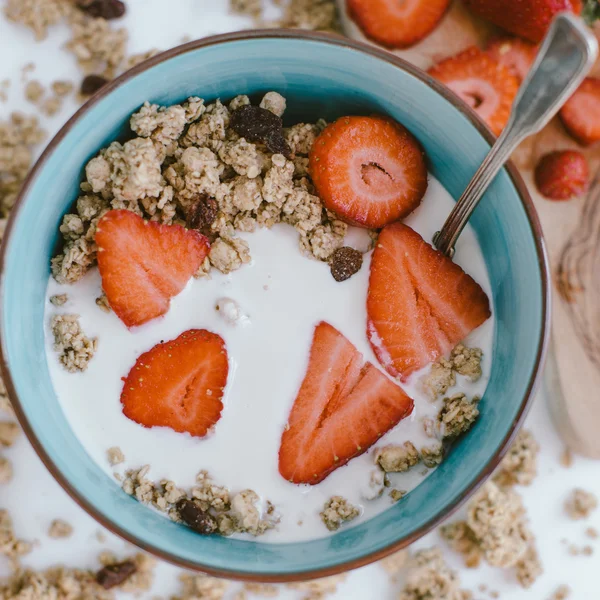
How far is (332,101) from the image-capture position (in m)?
1.07

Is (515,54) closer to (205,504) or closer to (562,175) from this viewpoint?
(562,175)

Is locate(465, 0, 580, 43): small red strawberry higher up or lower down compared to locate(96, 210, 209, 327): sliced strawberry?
higher up

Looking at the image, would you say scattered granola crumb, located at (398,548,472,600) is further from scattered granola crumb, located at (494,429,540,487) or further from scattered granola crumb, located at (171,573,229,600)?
scattered granola crumb, located at (171,573,229,600)

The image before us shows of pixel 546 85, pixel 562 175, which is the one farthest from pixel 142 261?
pixel 562 175

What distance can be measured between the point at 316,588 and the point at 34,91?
91 cm

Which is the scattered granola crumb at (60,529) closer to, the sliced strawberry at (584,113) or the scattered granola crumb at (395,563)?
the scattered granola crumb at (395,563)

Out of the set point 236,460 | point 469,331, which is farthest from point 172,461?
point 469,331

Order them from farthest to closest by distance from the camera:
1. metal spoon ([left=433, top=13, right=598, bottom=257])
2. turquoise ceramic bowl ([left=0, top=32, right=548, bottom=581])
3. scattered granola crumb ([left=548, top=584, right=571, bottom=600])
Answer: scattered granola crumb ([left=548, top=584, right=571, bottom=600])
turquoise ceramic bowl ([left=0, top=32, right=548, bottom=581])
metal spoon ([left=433, top=13, right=598, bottom=257])

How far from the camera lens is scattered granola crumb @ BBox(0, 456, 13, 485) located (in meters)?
1.22

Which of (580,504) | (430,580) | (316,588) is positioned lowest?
(316,588)

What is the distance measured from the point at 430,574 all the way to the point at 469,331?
43 centimetres

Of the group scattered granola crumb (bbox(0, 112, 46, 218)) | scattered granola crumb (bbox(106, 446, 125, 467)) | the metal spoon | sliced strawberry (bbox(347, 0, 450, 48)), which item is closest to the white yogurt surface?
scattered granola crumb (bbox(106, 446, 125, 467))

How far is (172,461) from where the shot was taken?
1052 mm

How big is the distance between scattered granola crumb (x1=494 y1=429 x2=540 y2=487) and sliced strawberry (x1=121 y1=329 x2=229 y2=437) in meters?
0.49
